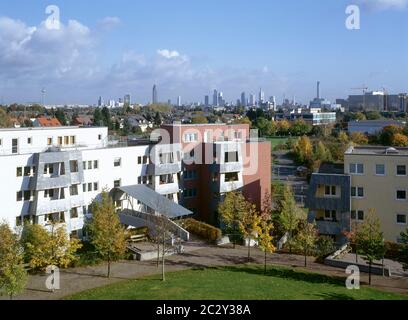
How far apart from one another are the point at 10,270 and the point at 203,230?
19764 mm

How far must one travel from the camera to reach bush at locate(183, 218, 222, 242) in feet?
140

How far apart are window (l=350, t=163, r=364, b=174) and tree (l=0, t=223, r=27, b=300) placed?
27.2m

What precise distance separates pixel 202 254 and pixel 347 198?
12.9m

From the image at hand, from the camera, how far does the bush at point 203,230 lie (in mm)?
42594

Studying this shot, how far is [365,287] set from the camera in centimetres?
3078

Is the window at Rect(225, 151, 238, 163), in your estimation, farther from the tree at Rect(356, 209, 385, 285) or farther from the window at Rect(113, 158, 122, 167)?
the tree at Rect(356, 209, 385, 285)

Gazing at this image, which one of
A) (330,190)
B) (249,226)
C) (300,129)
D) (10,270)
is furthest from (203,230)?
(300,129)

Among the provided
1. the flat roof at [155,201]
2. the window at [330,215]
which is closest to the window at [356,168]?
the window at [330,215]

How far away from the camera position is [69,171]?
40.7 meters

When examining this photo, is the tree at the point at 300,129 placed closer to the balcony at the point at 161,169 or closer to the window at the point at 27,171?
the balcony at the point at 161,169

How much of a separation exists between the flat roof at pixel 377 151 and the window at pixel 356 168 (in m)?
1.02

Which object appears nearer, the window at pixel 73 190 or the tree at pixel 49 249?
the tree at pixel 49 249

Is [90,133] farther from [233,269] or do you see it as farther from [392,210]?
[392,210]

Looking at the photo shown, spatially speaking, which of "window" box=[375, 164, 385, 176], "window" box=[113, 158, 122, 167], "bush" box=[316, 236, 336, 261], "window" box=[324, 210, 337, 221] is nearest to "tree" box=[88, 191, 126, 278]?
"window" box=[113, 158, 122, 167]
